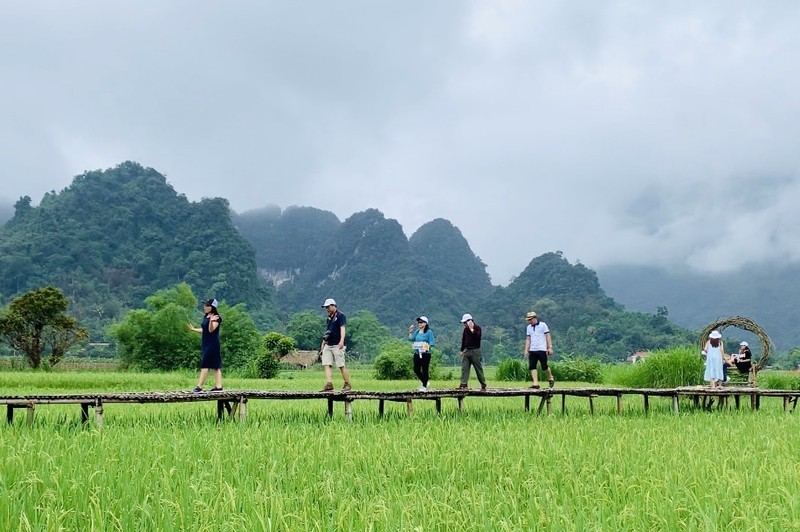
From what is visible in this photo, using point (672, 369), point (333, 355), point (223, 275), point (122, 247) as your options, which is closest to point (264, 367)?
point (672, 369)

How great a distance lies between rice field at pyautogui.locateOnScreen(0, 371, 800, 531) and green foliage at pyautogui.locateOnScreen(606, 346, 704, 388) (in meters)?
10.7

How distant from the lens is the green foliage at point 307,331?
4975 cm

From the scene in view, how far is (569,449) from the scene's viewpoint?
5492 mm

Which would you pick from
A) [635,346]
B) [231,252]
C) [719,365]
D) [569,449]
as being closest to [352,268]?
[231,252]

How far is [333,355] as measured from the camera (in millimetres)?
9266

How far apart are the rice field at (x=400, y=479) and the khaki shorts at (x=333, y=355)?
205 centimetres

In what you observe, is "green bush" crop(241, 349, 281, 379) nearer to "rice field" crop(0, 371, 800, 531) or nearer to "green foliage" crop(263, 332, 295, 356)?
"green foliage" crop(263, 332, 295, 356)

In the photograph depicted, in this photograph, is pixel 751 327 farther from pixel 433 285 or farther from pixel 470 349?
pixel 433 285

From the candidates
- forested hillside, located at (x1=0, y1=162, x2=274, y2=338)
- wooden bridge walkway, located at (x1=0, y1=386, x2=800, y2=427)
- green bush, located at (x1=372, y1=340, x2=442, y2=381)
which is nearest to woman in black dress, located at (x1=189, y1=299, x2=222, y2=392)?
wooden bridge walkway, located at (x1=0, y1=386, x2=800, y2=427)

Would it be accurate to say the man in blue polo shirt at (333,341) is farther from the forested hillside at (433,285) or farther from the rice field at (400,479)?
the forested hillside at (433,285)

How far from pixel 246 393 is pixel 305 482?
A: 389 centimetres

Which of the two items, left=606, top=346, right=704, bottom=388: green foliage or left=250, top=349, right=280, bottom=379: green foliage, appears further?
left=250, top=349, right=280, bottom=379: green foliage

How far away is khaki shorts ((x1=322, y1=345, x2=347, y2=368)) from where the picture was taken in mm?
9219

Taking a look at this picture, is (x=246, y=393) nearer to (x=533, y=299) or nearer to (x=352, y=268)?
(x=533, y=299)
